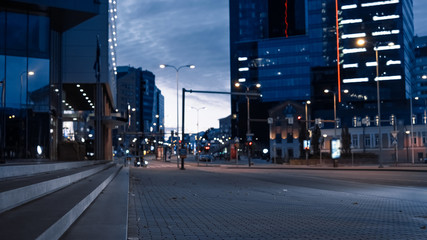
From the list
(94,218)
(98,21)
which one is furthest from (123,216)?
(98,21)

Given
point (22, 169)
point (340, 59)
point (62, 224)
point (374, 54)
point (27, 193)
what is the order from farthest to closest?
1. point (340, 59)
2. point (374, 54)
3. point (22, 169)
4. point (27, 193)
5. point (62, 224)

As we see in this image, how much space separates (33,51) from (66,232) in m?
26.7

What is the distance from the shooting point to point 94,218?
7387 millimetres

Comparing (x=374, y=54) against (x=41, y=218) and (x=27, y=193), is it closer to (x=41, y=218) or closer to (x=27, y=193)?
(x=27, y=193)

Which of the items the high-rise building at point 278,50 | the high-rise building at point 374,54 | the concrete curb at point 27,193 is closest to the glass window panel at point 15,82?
the concrete curb at point 27,193

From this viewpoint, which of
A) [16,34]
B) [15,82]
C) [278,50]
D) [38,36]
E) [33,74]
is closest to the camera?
[15,82]

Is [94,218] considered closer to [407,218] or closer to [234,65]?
[407,218]

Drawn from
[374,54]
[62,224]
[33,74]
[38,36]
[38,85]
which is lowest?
[62,224]

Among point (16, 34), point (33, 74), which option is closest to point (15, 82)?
point (33, 74)

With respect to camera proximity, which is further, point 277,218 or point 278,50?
point 278,50

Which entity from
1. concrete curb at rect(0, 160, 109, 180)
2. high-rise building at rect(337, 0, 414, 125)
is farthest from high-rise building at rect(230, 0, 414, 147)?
concrete curb at rect(0, 160, 109, 180)

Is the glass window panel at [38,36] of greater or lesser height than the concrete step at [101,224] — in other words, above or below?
above

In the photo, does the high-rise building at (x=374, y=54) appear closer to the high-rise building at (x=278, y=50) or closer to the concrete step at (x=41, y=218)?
the high-rise building at (x=278, y=50)

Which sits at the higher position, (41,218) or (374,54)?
(374,54)
